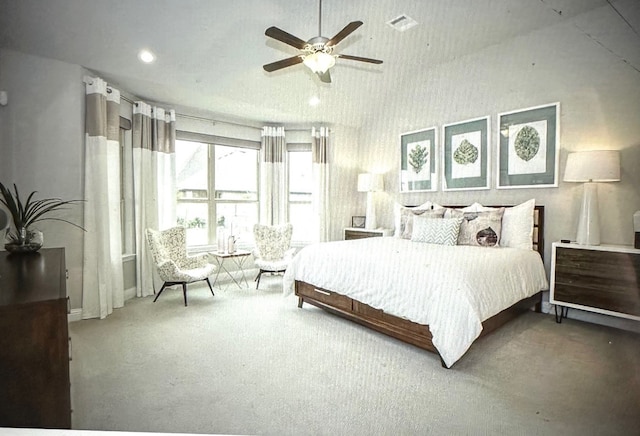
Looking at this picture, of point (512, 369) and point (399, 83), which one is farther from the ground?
point (399, 83)

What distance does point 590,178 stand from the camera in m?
2.17

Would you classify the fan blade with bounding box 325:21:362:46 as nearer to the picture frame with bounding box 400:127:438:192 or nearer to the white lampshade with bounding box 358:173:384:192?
the picture frame with bounding box 400:127:438:192

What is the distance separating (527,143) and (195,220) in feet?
13.0

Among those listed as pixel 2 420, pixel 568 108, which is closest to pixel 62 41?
pixel 2 420

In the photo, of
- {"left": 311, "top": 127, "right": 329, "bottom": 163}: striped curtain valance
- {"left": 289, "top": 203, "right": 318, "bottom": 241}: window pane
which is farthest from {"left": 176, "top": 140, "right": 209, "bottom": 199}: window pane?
{"left": 311, "top": 127, "right": 329, "bottom": 163}: striped curtain valance

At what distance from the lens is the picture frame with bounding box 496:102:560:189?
269cm

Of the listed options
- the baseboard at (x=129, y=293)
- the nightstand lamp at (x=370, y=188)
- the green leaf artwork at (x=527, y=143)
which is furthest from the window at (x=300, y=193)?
the green leaf artwork at (x=527, y=143)

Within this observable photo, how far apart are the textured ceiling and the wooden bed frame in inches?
69.8

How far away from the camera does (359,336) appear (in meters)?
2.25

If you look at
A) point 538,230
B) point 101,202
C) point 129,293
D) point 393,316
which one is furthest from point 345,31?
point 129,293

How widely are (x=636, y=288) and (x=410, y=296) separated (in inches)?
59.1

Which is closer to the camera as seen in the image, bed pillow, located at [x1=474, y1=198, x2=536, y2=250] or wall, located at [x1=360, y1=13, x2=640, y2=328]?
wall, located at [x1=360, y1=13, x2=640, y2=328]

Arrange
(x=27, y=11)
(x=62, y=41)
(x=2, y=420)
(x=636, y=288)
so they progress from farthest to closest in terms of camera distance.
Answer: (x=636, y=288) < (x=62, y=41) < (x=27, y=11) < (x=2, y=420)

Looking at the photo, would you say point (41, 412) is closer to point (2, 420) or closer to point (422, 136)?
point (2, 420)
